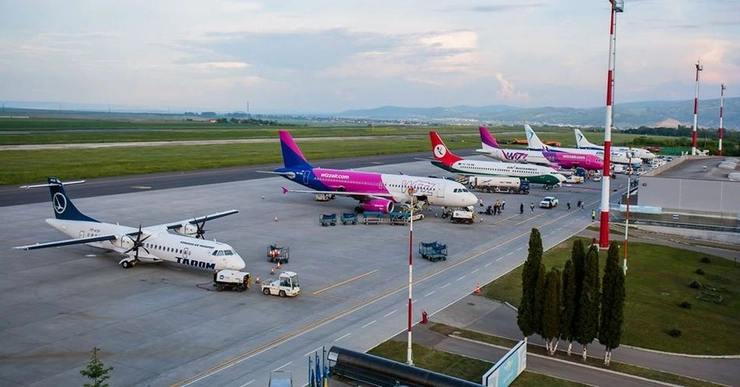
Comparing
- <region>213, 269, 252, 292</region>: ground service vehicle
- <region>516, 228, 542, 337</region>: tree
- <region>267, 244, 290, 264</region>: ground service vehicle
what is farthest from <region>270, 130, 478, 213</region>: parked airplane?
<region>516, 228, 542, 337</region>: tree

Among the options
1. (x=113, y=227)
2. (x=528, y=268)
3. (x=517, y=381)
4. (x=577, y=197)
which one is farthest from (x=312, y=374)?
(x=577, y=197)

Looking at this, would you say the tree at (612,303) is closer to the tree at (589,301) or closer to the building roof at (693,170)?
the tree at (589,301)

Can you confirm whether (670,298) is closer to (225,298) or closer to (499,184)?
(225,298)

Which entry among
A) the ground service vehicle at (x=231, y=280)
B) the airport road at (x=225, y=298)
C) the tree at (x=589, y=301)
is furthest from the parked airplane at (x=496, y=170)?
the tree at (x=589, y=301)

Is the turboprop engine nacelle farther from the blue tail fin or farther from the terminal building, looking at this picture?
the blue tail fin

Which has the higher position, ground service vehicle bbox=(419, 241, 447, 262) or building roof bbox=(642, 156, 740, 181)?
building roof bbox=(642, 156, 740, 181)

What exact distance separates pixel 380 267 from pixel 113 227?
70.9 feet

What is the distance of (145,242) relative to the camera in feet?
152

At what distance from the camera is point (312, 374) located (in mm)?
27312

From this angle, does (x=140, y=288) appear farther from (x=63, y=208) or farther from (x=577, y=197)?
(x=577, y=197)

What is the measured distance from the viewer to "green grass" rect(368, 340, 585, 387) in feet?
94.5

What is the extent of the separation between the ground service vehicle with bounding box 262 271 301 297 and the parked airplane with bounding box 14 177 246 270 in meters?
3.87

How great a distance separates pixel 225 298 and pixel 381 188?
3549cm

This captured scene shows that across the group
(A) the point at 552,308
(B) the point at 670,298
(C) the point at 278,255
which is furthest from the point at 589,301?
(C) the point at 278,255
